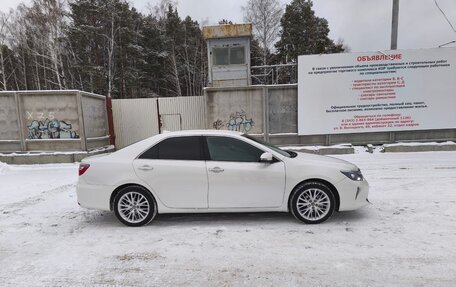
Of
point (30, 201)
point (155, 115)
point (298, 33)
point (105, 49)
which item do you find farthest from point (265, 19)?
point (30, 201)

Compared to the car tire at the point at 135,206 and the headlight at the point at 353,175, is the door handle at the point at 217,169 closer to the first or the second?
the car tire at the point at 135,206

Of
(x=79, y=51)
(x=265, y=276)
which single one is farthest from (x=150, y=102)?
(x=79, y=51)

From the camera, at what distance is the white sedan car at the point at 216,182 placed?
4.46 m

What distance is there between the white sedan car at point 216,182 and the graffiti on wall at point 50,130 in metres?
6.99

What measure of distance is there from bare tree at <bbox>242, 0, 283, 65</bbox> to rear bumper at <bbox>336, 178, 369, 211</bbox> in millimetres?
27311

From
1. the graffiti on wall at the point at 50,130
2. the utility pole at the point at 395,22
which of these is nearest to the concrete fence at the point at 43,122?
the graffiti on wall at the point at 50,130

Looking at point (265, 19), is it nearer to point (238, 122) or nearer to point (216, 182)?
point (238, 122)

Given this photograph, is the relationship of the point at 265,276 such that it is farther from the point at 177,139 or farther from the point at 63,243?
the point at 63,243

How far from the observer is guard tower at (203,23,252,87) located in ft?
48.0

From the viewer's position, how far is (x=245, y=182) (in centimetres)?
445

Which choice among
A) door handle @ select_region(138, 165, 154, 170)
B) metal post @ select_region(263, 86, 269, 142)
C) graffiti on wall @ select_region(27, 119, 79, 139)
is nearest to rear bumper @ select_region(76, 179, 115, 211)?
door handle @ select_region(138, 165, 154, 170)

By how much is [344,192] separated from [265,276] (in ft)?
6.53

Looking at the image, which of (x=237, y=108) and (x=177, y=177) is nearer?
(x=177, y=177)

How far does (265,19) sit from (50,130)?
2569cm
